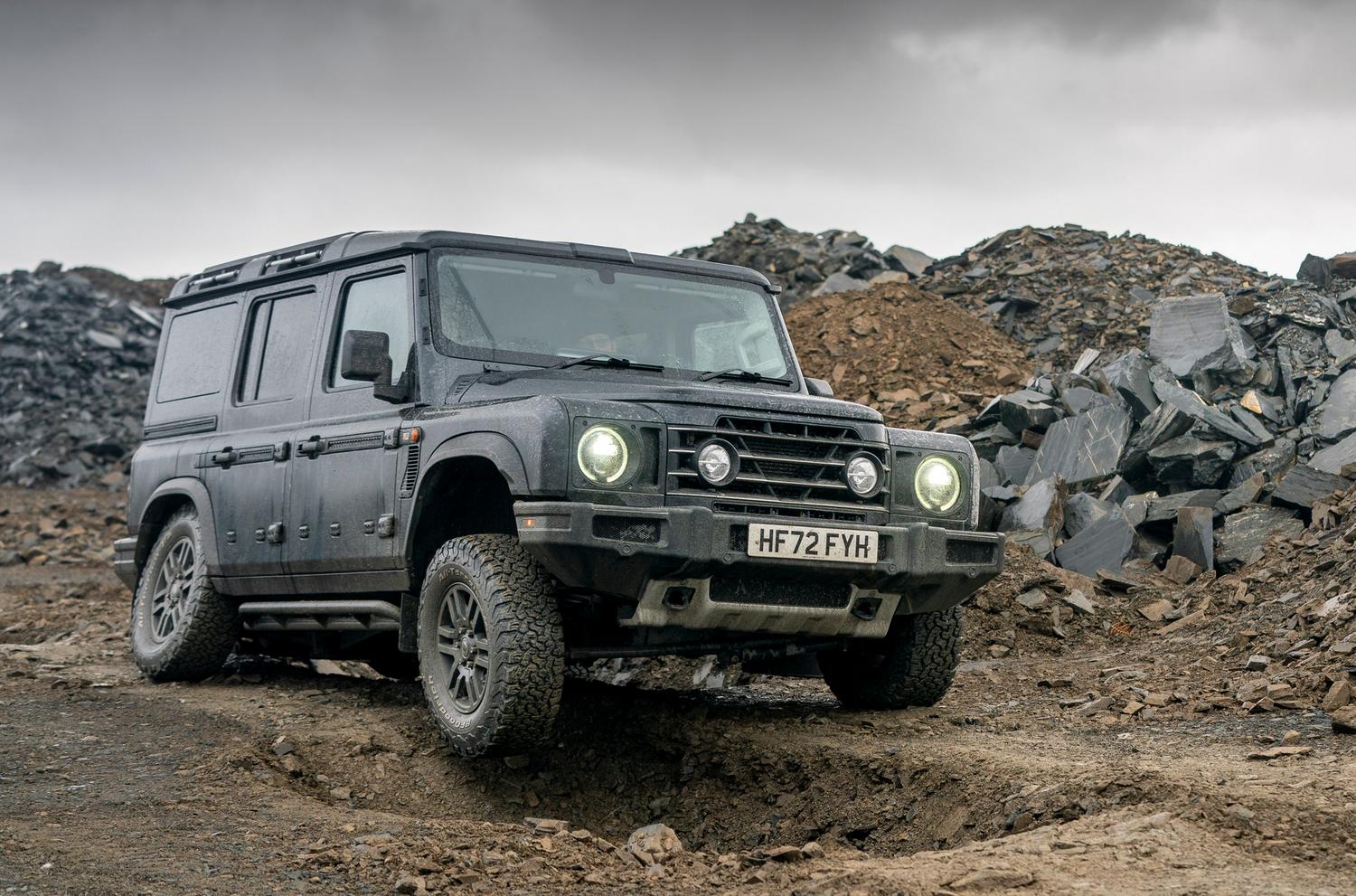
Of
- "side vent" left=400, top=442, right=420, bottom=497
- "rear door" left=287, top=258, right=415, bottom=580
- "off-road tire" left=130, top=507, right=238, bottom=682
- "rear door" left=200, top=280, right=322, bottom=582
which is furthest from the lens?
"off-road tire" left=130, top=507, right=238, bottom=682

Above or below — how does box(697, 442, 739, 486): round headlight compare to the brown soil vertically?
above

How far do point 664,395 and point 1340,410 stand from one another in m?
8.95

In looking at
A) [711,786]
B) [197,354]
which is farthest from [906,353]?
[711,786]

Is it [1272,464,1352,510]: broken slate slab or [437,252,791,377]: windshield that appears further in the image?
[1272,464,1352,510]: broken slate slab

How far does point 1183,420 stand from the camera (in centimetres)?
1219

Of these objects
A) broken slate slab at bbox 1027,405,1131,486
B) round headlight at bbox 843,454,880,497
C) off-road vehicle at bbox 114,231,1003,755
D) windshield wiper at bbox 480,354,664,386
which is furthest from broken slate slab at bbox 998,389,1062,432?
round headlight at bbox 843,454,880,497

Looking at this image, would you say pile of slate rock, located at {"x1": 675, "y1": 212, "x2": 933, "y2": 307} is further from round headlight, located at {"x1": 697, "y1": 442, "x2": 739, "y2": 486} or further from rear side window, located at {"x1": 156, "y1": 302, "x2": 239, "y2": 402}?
round headlight, located at {"x1": 697, "y1": 442, "x2": 739, "y2": 486}

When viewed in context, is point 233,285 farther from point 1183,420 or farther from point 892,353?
point 892,353

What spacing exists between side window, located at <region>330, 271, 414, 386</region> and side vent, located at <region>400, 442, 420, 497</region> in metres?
0.43

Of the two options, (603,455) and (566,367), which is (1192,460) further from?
(603,455)

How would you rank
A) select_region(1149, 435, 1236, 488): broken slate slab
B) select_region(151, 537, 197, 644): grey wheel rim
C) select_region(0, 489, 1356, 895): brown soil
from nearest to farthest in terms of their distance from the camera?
1. select_region(0, 489, 1356, 895): brown soil
2. select_region(151, 537, 197, 644): grey wheel rim
3. select_region(1149, 435, 1236, 488): broken slate slab

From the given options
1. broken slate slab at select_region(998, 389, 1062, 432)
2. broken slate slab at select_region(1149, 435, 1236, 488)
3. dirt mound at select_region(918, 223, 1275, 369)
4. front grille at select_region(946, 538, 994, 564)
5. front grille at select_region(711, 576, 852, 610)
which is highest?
dirt mound at select_region(918, 223, 1275, 369)

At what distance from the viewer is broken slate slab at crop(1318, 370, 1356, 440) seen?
1238cm

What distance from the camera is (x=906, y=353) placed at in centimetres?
1616
